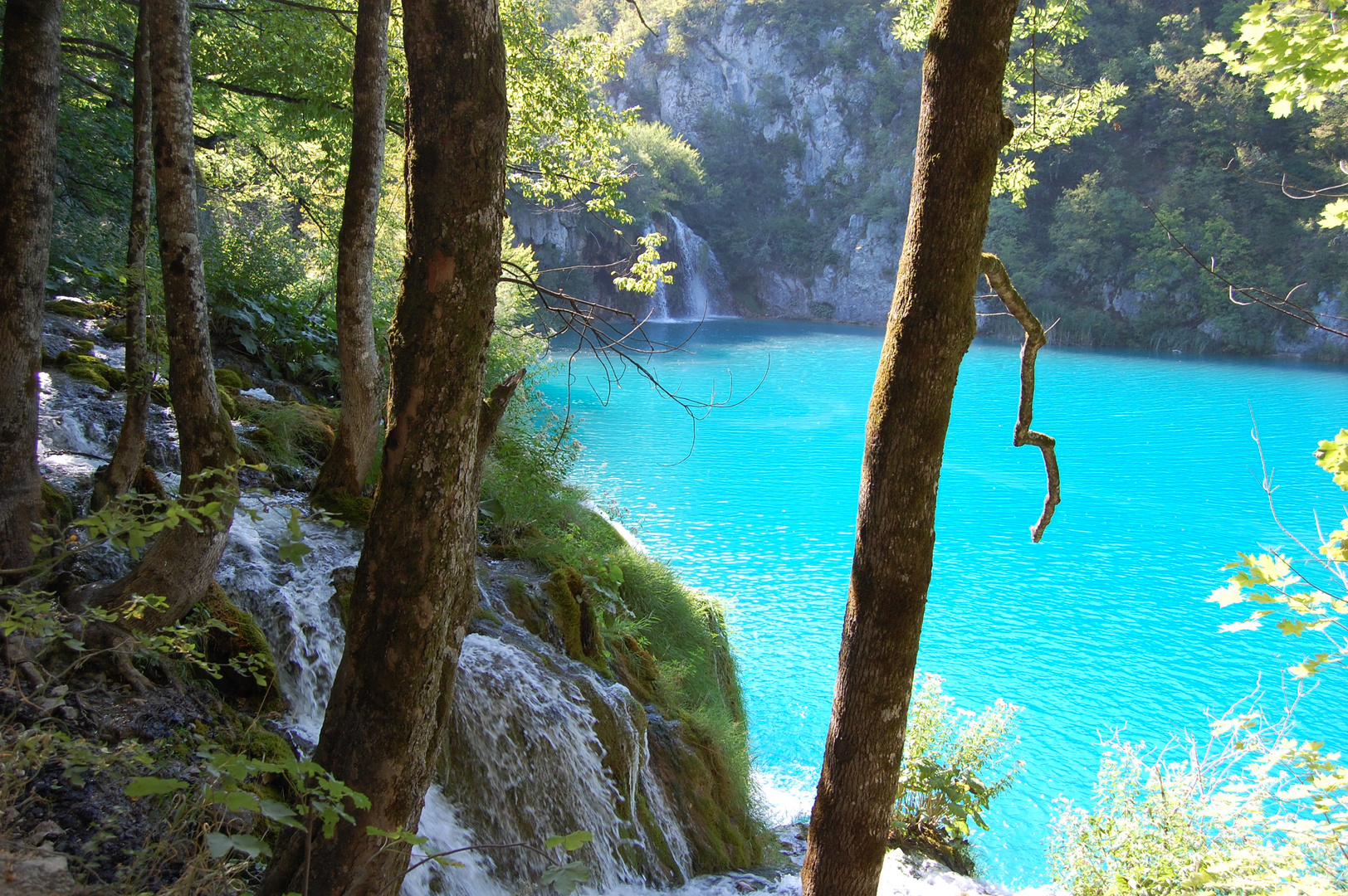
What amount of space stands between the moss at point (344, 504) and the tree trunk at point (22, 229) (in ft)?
7.62

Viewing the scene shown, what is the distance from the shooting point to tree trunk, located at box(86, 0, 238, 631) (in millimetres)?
3486

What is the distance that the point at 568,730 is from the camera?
15.4 feet

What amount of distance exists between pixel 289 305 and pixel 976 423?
17.0 meters

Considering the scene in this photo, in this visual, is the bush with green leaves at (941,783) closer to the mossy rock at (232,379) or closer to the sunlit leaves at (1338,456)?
the sunlit leaves at (1338,456)

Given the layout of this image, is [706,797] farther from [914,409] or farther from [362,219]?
[362,219]

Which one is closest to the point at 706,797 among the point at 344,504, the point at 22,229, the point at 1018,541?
the point at 344,504

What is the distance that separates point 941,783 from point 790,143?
55.2 metres

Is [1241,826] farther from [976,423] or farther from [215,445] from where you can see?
[976,423]

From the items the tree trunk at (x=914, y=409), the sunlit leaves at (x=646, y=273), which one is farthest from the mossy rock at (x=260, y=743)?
the sunlit leaves at (x=646, y=273)

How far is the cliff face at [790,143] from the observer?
49562 millimetres

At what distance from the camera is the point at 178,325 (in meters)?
3.52

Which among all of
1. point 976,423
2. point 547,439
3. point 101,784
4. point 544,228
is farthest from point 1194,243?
point 101,784

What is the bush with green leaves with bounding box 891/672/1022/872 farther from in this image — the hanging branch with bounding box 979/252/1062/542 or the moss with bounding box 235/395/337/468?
the moss with bounding box 235/395/337/468

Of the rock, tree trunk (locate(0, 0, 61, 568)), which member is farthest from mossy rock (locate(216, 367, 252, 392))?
the rock
